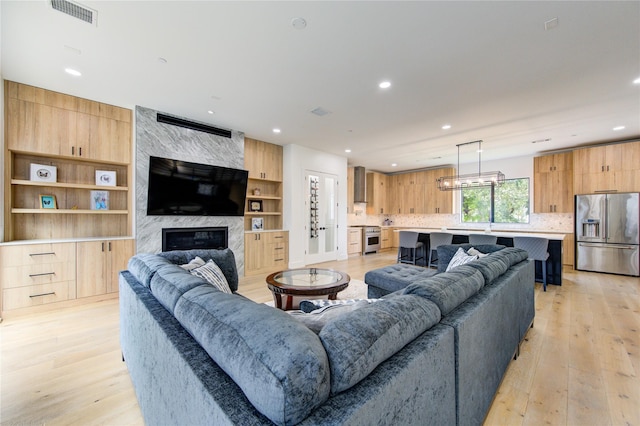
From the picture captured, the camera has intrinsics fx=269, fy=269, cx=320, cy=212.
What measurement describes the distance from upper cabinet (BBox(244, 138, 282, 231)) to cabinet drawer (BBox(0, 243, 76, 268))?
274 centimetres

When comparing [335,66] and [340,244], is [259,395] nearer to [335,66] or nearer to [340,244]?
[335,66]

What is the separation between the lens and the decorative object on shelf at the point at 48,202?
3533 mm

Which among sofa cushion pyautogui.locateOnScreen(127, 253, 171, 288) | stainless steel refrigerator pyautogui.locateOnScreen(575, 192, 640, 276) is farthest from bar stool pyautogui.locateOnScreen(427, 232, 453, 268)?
sofa cushion pyautogui.locateOnScreen(127, 253, 171, 288)

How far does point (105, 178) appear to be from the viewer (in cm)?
395

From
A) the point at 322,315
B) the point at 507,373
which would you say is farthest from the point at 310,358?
the point at 507,373

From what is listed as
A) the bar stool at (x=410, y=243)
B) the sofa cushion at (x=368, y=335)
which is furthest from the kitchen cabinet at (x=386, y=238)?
the sofa cushion at (x=368, y=335)

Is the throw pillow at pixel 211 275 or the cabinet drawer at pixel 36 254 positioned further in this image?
the cabinet drawer at pixel 36 254

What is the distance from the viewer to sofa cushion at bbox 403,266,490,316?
1.27 meters

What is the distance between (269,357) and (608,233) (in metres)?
7.28

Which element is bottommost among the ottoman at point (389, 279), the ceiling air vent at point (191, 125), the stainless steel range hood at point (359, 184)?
the ottoman at point (389, 279)

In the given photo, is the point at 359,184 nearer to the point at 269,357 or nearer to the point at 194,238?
the point at 194,238

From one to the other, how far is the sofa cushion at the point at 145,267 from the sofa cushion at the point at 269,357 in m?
0.95

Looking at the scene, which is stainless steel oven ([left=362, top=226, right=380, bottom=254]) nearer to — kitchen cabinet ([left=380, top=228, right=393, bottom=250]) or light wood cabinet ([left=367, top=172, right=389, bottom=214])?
kitchen cabinet ([left=380, top=228, right=393, bottom=250])

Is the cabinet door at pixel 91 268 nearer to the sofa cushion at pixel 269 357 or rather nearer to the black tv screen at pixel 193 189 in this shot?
the black tv screen at pixel 193 189
